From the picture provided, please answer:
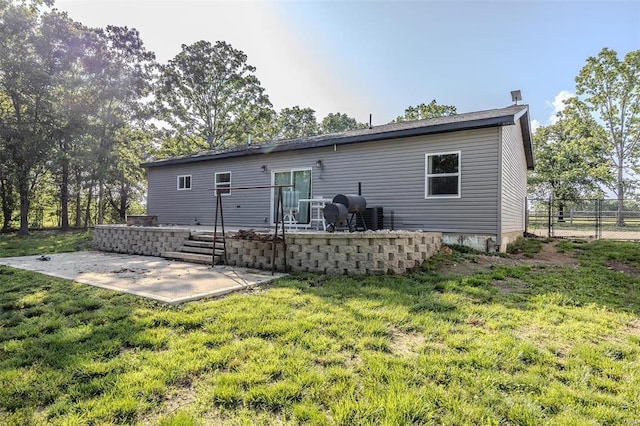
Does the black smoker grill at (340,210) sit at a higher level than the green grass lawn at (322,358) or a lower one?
higher

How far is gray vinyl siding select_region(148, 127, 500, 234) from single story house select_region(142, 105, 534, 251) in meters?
0.02

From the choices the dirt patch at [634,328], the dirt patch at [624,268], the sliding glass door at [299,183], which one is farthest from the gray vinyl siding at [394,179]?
the dirt patch at [634,328]

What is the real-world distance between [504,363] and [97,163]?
18.4m

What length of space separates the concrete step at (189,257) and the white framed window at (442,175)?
5039mm

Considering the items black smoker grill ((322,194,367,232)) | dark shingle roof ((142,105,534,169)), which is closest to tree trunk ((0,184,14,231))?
dark shingle roof ((142,105,534,169))

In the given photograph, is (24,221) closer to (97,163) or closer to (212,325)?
(97,163)

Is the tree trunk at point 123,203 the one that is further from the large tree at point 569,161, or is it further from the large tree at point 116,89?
the large tree at point 569,161

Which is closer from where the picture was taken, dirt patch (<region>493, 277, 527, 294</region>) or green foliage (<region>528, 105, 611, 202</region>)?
dirt patch (<region>493, 277, 527, 294</region>)

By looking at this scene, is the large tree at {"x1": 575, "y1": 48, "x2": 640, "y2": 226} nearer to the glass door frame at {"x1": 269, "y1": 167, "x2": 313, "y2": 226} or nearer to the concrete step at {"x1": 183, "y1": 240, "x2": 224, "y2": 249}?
the glass door frame at {"x1": 269, "y1": 167, "x2": 313, "y2": 226}

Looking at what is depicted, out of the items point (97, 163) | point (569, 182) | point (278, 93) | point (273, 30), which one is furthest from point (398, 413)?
point (569, 182)

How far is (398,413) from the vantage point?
5.86 feet

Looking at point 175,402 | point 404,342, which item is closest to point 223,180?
point 404,342

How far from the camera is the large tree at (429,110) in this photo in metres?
26.7

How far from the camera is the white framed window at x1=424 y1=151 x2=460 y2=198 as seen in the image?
24.2 feet
